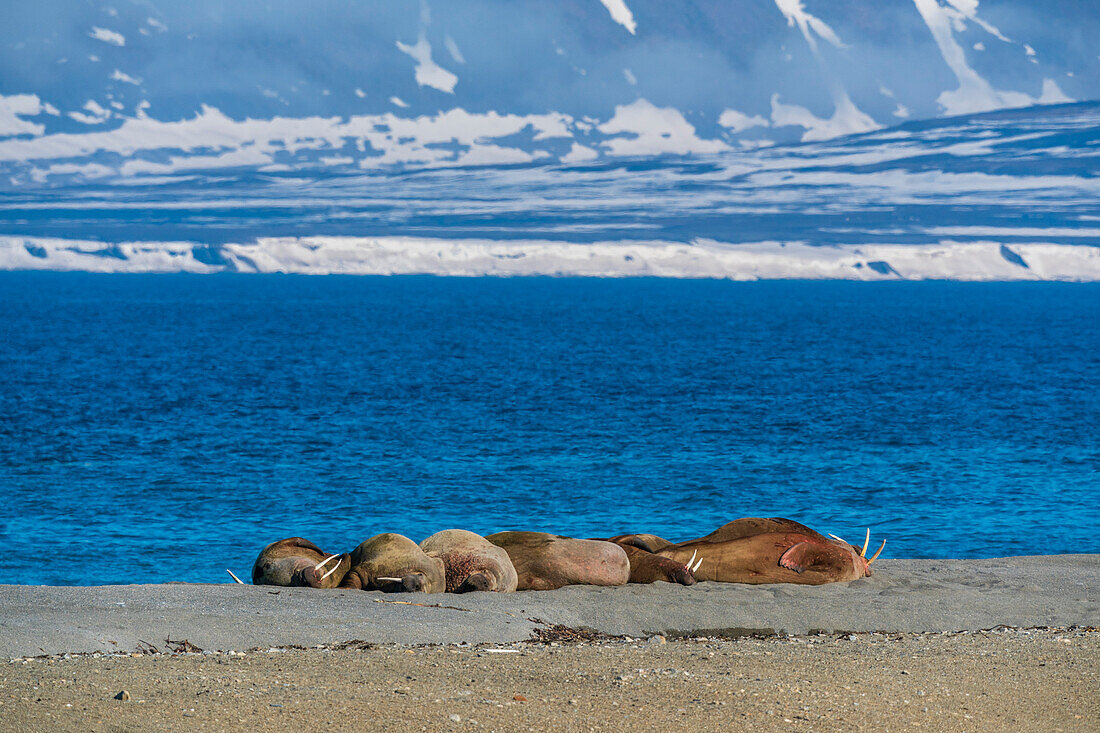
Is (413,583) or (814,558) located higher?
(814,558)

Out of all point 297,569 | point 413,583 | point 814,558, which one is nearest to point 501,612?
point 413,583

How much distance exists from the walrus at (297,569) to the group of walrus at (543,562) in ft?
0.04

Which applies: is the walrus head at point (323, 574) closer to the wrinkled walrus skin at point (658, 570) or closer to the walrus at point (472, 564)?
the walrus at point (472, 564)

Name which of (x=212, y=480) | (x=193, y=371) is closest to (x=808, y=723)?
(x=212, y=480)

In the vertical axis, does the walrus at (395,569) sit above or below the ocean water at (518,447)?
above

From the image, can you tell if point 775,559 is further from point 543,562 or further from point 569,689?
point 569,689

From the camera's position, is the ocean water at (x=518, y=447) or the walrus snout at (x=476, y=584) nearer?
the walrus snout at (x=476, y=584)

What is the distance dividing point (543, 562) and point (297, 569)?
9.72 ft

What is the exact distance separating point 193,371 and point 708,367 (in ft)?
95.7

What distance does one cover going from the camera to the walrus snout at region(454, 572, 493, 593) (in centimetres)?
1353

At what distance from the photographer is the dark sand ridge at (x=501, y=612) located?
1099 centimetres

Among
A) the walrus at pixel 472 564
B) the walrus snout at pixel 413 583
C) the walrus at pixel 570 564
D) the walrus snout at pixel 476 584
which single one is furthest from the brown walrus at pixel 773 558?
the walrus snout at pixel 413 583

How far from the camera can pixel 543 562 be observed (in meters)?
14.3

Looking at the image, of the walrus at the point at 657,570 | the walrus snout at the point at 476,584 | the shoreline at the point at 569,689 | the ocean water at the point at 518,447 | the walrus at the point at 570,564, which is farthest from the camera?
the ocean water at the point at 518,447
